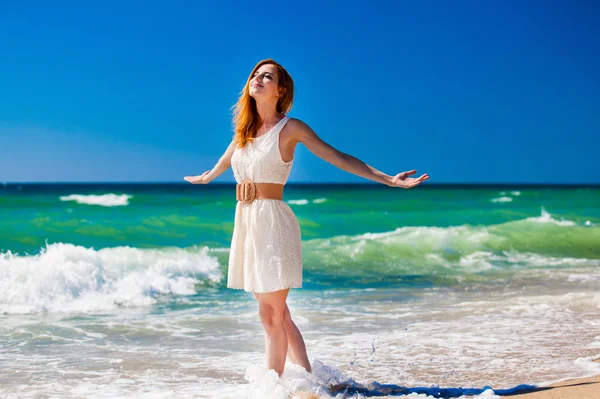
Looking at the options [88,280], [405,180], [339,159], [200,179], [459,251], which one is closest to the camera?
[405,180]

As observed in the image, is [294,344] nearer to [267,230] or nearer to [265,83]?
[267,230]

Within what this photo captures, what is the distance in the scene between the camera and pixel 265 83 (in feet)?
12.2

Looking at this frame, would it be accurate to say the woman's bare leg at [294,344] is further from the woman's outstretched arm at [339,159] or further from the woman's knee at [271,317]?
the woman's outstretched arm at [339,159]

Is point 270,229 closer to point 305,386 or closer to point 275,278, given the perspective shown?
point 275,278

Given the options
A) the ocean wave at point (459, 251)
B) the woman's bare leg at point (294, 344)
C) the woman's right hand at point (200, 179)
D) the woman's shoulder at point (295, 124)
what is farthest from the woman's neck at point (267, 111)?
the ocean wave at point (459, 251)

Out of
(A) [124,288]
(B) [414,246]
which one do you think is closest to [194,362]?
(A) [124,288]

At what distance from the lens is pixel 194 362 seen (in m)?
5.15

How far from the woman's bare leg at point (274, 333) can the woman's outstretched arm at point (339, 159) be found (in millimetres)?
774

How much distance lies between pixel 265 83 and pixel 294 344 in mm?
1509

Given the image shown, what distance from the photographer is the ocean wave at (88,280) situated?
8.17 meters

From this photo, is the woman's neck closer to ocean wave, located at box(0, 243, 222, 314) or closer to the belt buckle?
the belt buckle

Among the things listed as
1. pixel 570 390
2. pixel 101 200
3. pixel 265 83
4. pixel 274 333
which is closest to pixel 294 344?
pixel 274 333

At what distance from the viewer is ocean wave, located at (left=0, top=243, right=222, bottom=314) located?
8.17 meters

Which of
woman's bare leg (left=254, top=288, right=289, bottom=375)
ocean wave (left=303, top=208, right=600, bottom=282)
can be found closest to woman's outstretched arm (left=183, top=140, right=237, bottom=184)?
woman's bare leg (left=254, top=288, right=289, bottom=375)
